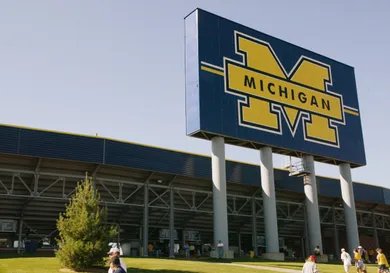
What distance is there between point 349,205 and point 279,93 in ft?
46.7

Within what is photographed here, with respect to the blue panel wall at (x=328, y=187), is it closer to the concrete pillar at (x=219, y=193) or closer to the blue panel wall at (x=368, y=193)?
the blue panel wall at (x=368, y=193)

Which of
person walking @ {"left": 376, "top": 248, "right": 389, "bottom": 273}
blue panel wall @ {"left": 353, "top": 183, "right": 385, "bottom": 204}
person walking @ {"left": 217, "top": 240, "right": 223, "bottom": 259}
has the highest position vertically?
blue panel wall @ {"left": 353, "top": 183, "right": 385, "bottom": 204}

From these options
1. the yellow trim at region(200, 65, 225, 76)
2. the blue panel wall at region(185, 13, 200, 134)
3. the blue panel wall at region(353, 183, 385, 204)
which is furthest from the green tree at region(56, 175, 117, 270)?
the blue panel wall at region(353, 183, 385, 204)

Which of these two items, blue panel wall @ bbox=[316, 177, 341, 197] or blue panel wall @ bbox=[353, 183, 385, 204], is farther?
blue panel wall @ bbox=[353, 183, 385, 204]

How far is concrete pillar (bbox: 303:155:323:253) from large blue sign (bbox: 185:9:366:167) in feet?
4.87

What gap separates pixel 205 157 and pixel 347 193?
1677 cm

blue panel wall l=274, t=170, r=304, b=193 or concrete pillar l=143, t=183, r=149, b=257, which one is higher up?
blue panel wall l=274, t=170, r=304, b=193

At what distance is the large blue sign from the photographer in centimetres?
3631

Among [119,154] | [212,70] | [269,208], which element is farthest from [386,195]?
[119,154]

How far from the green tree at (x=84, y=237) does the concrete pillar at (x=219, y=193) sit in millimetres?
14919

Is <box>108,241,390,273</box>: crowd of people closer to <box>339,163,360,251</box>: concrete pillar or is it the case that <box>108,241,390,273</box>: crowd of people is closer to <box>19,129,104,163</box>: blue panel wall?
<box>339,163,360,251</box>: concrete pillar

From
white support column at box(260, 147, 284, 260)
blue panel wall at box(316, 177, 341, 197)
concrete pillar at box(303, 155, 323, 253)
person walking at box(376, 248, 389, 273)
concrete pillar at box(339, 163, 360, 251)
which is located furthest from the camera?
blue panel wall at box(316, 177, 341, 197)

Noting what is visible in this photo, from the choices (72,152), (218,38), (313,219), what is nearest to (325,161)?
(313,219)

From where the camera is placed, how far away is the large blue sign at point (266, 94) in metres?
36.3
